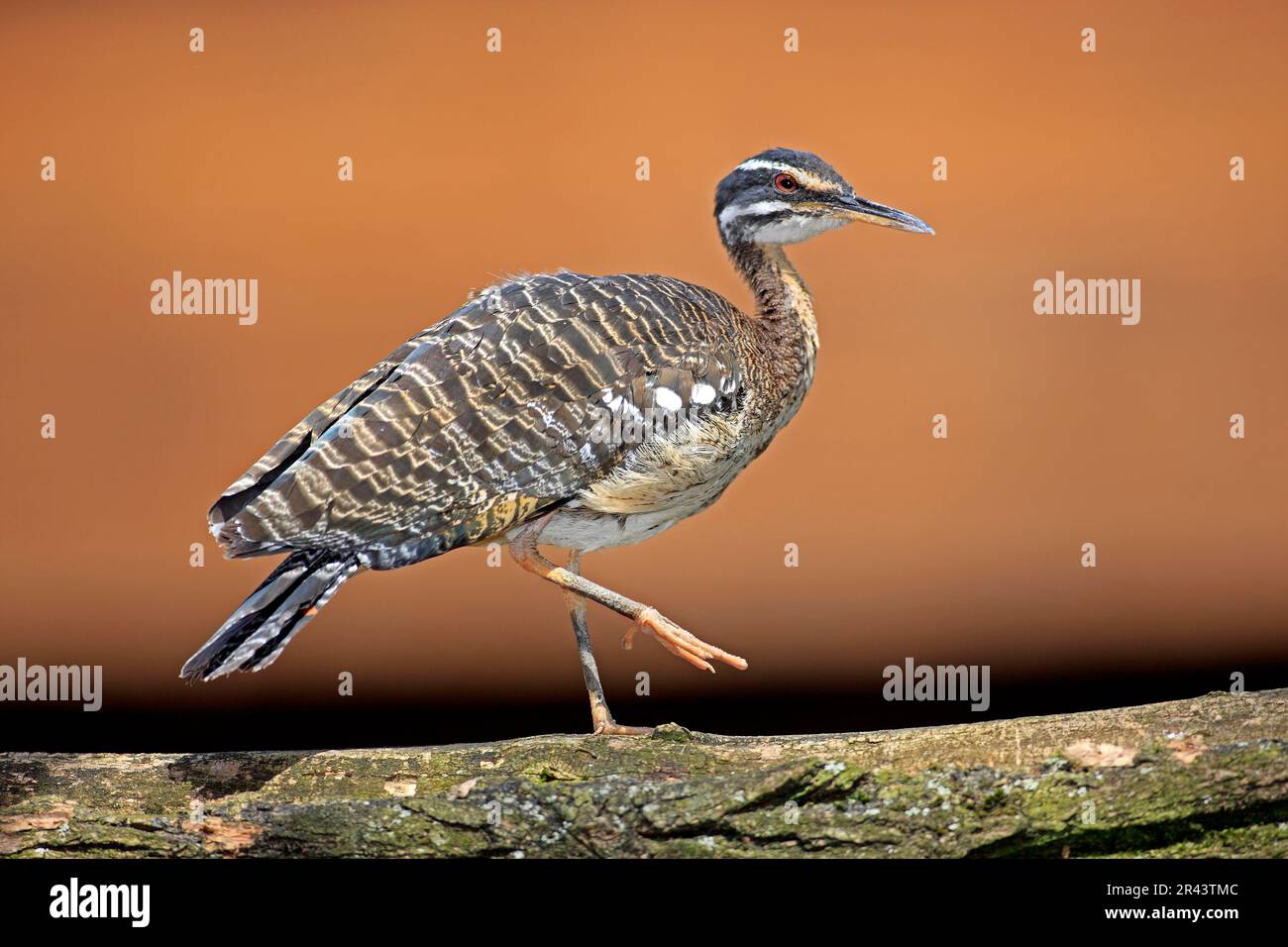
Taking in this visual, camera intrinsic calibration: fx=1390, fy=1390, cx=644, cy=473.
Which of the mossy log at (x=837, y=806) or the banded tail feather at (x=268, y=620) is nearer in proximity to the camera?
the mossy log at (x=837, y=806)

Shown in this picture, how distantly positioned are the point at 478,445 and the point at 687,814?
1.21 meters

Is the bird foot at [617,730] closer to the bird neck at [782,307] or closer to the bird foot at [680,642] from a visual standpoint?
the bird foot at [680,642]

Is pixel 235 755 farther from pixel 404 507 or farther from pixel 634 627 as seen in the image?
pixel 634 627

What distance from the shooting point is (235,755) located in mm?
3637

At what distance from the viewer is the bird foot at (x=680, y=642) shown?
3902 mm

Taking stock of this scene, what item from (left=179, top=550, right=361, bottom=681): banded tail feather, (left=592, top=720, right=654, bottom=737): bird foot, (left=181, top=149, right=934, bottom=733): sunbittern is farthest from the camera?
(left=592, top=720, right=654, bottom=737): bird foot

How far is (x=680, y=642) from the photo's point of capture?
13.1 feet

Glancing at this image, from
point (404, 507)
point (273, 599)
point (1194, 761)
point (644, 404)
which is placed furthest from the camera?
point (644, 404)

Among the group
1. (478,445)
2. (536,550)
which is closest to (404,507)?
(478,445)

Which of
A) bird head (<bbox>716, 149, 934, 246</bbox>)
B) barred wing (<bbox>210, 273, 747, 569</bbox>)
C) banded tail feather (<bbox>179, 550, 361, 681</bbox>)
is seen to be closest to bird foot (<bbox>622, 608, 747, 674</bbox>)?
barred wing (<bbox>210, 273, 747, 569</bbox>)

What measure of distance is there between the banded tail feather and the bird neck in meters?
1.65

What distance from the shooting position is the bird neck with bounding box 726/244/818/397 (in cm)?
453

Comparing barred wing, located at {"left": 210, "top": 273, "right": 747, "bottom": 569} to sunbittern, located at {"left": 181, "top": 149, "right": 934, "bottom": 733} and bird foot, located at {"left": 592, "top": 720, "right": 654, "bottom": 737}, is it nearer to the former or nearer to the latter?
sunbittern, located at {"left": 181, "top": 149, "right": 934, "bottom": 733}

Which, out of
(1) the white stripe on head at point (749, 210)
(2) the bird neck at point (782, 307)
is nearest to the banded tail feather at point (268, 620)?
(2) the bird neck at point (782, 307)
